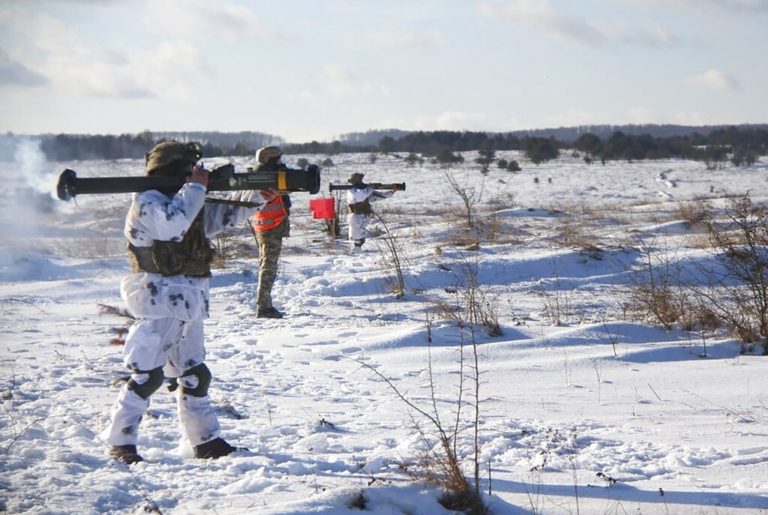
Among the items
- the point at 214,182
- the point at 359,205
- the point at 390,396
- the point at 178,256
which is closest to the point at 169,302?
the point at 178,256

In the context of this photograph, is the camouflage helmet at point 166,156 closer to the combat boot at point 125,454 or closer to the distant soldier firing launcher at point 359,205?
the combat boot at point 125,454

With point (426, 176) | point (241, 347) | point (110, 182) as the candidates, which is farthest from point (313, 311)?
point (426, 176)

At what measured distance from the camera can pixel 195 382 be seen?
14.6ft

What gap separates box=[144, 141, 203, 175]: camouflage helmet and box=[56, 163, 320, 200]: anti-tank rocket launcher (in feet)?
0.33

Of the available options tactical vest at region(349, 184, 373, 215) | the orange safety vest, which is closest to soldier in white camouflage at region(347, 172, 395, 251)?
tactical vest at region(349, 184, 373, 215)

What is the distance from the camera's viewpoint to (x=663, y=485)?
3.88 m

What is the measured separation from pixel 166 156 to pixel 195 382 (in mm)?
1329

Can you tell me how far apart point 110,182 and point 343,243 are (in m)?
12.4

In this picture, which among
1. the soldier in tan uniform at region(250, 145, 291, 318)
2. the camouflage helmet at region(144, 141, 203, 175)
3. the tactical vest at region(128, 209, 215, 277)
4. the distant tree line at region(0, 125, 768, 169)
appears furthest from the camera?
the distant tree line at region(0, 125, 768, 169)

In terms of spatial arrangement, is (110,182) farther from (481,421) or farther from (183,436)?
(481,421)

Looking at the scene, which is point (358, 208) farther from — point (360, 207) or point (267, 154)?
point (267, 154)

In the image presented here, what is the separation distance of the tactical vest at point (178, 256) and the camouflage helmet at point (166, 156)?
0.35 meters

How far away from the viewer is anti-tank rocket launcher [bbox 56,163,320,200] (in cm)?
420

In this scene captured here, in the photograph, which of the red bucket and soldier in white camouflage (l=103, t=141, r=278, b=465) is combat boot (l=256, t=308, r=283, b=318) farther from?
the red bucket
